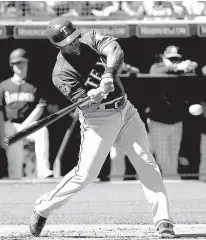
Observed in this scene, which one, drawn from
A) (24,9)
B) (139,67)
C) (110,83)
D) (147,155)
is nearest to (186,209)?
(147,155)

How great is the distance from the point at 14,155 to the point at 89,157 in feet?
17.0

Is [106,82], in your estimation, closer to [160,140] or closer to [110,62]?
[110,62]

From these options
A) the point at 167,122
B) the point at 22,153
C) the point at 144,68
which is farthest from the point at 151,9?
the point at 22,153

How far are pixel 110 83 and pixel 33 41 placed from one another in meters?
6.51

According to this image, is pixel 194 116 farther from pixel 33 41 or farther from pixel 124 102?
pixel 124 102

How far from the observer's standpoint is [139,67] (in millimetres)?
12492

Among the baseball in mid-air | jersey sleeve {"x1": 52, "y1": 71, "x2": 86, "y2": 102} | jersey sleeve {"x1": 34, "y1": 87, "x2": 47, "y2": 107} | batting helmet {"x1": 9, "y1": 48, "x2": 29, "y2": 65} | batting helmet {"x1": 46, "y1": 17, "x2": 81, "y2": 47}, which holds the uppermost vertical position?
batting helmet {"x1": 46, "y1": 17, "x2": 81, "y2": 47}

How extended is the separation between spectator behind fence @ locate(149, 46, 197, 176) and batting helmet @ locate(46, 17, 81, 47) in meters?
5.04

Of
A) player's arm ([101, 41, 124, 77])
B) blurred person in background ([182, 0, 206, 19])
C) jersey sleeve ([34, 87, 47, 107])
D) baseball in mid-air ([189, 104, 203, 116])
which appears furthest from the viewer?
blurred person in background ([182, 0, 206, 19])

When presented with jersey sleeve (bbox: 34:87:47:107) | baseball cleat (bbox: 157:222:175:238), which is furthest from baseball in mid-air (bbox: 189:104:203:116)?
baseball cleat (bbox: 157:222:175:238)

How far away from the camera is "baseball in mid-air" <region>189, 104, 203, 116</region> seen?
36.3ft

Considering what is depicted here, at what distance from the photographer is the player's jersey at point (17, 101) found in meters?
11.2

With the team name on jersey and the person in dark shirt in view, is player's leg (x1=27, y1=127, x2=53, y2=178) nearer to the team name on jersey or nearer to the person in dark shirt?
the team name on jersey

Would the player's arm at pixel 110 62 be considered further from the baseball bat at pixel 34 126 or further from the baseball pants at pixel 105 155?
the baseball pants at pixel 105 155
